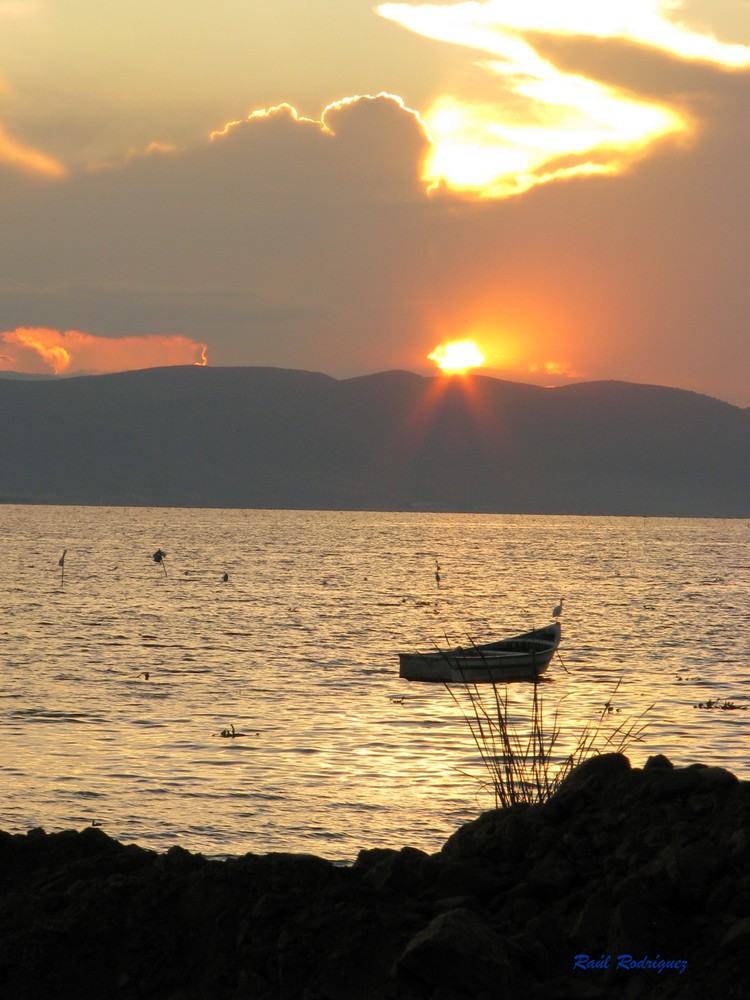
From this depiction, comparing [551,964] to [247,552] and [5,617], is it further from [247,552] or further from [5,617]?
[247,552]

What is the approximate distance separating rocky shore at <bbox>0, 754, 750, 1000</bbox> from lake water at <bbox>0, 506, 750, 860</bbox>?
7.64 metres

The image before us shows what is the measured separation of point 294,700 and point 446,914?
2354 centimetres

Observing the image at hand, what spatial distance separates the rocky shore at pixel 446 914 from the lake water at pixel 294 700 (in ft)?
25.1

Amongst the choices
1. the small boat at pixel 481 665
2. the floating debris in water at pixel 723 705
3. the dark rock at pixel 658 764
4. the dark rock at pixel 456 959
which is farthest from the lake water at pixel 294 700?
the dark rock at pixel 456 959

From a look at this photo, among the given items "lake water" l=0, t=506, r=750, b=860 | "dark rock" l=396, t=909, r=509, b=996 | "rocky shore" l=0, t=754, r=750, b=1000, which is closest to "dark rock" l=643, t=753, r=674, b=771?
"rocky shore" l=0, t=754, r=750, b=1000

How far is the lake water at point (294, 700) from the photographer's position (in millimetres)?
18672

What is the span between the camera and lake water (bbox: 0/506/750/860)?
18.7 m

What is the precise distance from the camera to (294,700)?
101 feet

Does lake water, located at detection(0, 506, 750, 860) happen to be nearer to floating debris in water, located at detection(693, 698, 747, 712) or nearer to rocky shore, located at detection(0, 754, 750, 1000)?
floating debris in water, located at detection(693, 698, 747, 712)

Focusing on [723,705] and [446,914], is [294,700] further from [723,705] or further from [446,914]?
[446,914]

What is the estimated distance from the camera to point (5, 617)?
5591 cm

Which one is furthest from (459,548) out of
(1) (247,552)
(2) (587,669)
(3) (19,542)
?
(2) (587,669)

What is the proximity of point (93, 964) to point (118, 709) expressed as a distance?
67.2ft

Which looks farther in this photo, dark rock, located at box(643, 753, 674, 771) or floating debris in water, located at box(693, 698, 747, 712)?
floating debris in water, located at box(693, 698, 747, 712)
